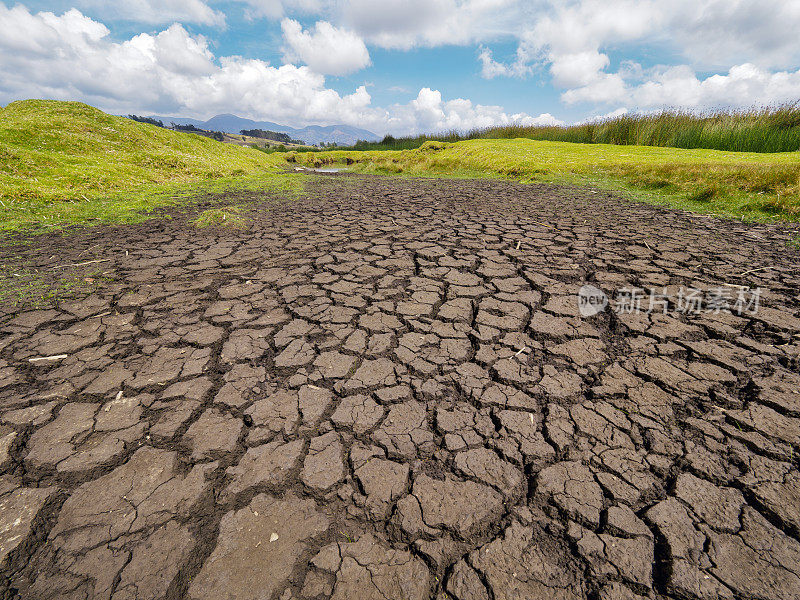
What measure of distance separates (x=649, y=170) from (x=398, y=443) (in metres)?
9.45

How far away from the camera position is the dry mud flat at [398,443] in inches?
42.0

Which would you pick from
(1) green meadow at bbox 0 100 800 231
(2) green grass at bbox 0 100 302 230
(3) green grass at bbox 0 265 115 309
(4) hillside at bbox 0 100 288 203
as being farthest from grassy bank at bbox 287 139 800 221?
(3) green grass at bbox 0 265 115 309

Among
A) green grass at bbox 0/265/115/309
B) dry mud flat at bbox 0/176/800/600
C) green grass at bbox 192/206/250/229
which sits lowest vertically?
dry mud flat at bbox 0/176/800/600

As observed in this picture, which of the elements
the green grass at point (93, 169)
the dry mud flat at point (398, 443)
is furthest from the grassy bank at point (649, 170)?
the green grass at point (93, 169)

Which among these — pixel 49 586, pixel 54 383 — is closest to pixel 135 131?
pixel 54 383

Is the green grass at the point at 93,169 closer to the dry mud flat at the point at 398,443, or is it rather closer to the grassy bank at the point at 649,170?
the dry mud flat at the point at 398,443

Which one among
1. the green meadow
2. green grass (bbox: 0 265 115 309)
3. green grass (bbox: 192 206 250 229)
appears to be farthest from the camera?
the green meadow

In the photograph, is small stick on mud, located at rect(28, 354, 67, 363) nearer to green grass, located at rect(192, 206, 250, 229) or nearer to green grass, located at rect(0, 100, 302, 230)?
green grass, located at rect(192, 206, 250, 229)

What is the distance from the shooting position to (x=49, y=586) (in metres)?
1.02

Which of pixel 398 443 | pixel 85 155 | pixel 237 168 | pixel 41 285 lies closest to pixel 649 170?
pixel 398 443

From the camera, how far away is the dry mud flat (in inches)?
42.0

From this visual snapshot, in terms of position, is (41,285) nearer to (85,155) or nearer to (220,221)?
(220,221)

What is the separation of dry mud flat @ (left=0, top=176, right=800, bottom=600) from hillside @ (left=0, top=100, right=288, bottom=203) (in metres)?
5.33

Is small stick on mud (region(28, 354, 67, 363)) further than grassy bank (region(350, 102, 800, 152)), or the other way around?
grassy bank (region(350, 102, 800, 152))
